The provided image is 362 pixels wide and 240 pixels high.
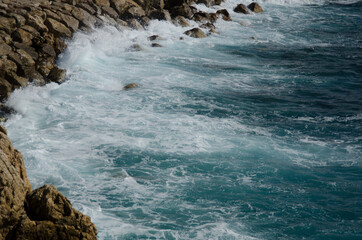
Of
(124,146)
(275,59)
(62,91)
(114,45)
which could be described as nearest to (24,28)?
(62,91)

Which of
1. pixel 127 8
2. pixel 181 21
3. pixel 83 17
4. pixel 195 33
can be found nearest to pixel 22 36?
pixel 83 17

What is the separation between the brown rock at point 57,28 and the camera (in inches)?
658

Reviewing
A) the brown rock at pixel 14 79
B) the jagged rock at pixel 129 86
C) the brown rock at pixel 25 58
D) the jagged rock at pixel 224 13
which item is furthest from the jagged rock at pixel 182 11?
the brown rock at pixel 14 79

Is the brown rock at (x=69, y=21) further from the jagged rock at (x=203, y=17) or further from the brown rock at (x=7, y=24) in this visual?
the jagged rock at (x=203, y=17)

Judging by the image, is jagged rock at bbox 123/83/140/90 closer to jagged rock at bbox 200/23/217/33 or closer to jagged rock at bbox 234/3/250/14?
jagged rock at bbox 200/23/217/33

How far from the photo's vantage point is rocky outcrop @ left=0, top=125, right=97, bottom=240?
235 inches

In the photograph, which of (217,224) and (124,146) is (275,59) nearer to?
(124,146)

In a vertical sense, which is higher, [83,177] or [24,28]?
[24,28]

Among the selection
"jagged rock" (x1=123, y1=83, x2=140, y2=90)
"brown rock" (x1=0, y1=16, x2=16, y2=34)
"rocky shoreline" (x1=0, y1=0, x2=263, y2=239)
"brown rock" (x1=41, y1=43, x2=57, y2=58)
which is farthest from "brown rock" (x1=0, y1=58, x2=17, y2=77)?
"jagged rock" (x1=123, y1=83, x2=140, y2=90)

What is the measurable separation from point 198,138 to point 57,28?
328 inches

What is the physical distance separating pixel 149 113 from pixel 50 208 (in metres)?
7.11

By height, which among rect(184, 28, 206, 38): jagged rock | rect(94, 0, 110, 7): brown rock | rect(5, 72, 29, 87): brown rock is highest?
rect(94, 0, 110, 7): brown rock

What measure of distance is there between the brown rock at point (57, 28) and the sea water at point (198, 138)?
389 millimetres

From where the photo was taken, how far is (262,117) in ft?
44.0
